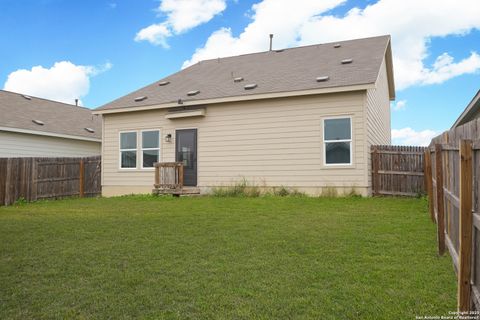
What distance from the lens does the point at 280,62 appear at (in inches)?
558

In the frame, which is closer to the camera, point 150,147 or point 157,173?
point 157,173

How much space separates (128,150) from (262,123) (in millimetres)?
5242

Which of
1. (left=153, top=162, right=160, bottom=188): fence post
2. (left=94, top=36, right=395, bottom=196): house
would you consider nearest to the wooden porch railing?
(left=153, top=162, right=160, bottom=188): fence post

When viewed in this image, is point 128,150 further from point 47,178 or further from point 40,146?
point 40,146

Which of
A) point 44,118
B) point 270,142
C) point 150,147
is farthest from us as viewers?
point 44,118

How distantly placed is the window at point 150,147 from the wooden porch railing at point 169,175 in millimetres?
1416

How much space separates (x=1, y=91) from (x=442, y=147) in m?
19.4

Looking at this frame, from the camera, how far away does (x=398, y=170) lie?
1082 cm

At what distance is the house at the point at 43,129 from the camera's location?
14734mm

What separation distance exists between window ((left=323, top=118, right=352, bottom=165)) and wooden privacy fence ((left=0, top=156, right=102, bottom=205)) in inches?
340

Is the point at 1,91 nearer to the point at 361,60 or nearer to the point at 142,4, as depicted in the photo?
the point at 142,4

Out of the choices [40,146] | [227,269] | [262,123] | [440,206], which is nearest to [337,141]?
[262,123]

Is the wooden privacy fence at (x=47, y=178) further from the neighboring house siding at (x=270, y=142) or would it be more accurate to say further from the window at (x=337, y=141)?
the window at (x=337, y=141)

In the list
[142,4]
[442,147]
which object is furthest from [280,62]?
[442,147]
